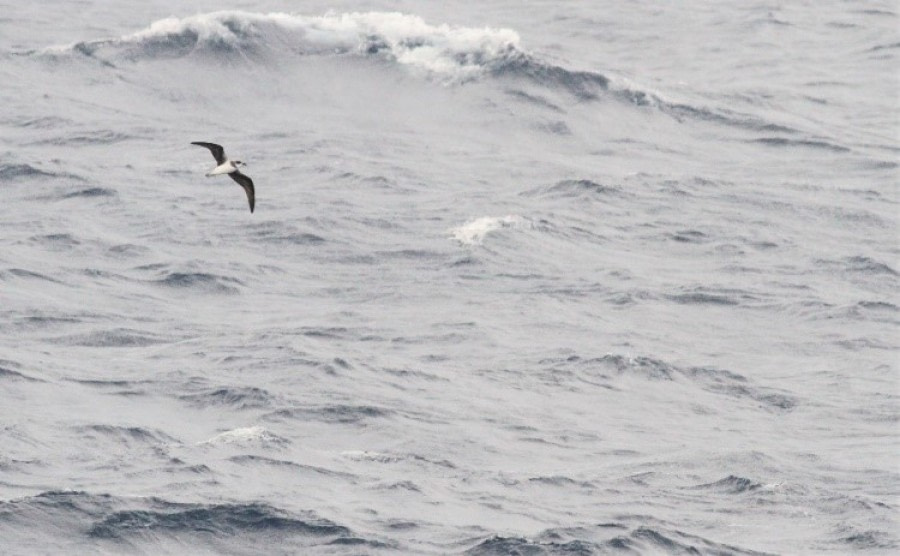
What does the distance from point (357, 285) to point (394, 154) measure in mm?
14242

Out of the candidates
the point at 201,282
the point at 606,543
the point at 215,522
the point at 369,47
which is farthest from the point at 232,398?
the point at 369,47

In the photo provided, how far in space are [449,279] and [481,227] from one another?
4.47m

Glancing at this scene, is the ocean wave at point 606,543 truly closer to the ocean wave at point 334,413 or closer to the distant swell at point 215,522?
the distant swell at point 215,522

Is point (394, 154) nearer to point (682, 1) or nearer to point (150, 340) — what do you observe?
point (150, 340)

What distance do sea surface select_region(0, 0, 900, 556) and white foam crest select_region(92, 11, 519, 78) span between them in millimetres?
213

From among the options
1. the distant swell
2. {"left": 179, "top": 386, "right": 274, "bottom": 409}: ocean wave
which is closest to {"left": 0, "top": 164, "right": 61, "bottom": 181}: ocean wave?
{"left": 179, "top": 386, "right": 274, "bottom": 409}: ocean wave

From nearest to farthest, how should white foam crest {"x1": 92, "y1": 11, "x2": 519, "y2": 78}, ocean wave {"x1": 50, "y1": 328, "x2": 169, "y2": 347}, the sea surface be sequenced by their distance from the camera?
the sea surface < ocean wave {"x1": 50, "y1": 328, "x2": 169, "y2": 347} < white foam crest {"x1": 92, "y1": 11, "x2": 519, "y2": 78}

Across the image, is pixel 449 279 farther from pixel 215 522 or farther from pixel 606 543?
pixel 215 522

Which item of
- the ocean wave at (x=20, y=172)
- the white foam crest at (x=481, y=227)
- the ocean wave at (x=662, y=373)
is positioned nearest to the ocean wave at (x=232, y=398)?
the ocean wave at (x=662, y=373)

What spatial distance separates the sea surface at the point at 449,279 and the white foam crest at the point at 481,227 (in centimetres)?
15

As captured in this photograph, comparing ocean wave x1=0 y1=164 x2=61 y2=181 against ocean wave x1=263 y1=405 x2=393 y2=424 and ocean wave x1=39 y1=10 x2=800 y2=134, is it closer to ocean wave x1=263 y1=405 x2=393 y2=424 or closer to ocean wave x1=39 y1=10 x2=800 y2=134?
ocean wave x1=39 y1=10 x2=800 y2=134

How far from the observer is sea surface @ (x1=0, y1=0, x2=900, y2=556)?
1929 inches

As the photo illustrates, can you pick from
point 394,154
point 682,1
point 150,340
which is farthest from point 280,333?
point 682,1

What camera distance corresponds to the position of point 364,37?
3546 inches
